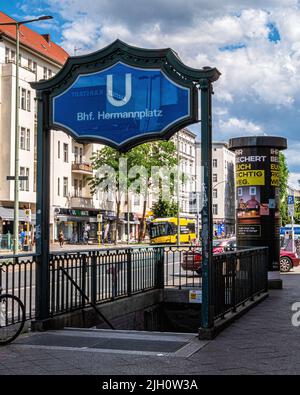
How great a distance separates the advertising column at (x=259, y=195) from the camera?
1680cm

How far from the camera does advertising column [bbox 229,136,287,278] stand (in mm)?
16797

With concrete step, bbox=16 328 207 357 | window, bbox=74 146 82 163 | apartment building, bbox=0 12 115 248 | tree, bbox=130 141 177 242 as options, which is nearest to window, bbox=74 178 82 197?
apartment building, bbox=0 12 115 248

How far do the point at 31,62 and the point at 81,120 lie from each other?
54.1m

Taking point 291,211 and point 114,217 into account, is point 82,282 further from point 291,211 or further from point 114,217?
point 114,217

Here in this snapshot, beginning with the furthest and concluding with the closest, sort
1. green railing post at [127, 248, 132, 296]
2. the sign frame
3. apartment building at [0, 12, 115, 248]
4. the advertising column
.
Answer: apartment building at [0, 12, 115, 248], the advertising column, green railing post at [127, 248, 132, 296], the sign frame

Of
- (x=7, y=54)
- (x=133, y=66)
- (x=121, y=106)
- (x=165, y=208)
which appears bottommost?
(x=121, y=106)

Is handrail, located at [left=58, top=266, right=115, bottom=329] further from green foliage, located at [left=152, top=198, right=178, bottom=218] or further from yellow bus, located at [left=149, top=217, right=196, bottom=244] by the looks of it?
green foliage, located at [left=152, top=198, right=178, bottom=218]

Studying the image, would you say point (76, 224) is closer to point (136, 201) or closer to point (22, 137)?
point (22, 137)

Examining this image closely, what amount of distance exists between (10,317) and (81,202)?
2361 inches

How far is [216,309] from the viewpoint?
9320mm

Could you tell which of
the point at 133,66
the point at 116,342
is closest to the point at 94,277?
the point at 116,342

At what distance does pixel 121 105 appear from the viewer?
9234mm

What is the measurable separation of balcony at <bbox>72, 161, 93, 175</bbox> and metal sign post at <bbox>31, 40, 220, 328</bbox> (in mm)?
57812
